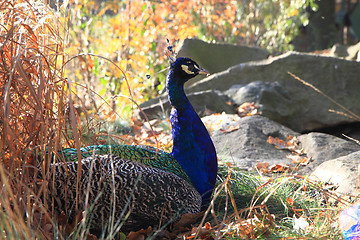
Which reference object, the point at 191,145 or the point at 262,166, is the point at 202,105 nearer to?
the point at 262,166

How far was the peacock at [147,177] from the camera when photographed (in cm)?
245

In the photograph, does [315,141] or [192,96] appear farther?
[192,96]

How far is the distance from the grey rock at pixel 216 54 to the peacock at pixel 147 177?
3989 mm

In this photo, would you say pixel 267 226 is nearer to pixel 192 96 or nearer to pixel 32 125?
pixel 32 125

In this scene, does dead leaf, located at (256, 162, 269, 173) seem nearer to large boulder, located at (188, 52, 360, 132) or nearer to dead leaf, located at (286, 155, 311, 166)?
dead leaf, located at (286, 155, 311, 166)

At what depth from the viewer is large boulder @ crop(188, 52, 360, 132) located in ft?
19.4

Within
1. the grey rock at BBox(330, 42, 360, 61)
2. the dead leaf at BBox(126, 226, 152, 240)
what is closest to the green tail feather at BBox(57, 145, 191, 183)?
the dead leaf at BBox(126, 226, 152, 240)

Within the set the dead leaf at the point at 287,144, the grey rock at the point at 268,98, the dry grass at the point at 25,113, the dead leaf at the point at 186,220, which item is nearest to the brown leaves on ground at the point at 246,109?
the grey rock at the point at 268,98

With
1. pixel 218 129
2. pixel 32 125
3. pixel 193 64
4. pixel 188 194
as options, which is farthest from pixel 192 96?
pixel 32 125

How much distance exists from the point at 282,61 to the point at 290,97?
587 mm

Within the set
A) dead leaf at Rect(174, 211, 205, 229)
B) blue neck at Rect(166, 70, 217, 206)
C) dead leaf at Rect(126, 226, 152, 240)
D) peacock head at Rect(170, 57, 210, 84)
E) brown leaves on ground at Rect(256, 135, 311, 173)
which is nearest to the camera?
dead leaf at Rect(126, 226, 152, 240)

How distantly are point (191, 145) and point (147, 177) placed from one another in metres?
0.49

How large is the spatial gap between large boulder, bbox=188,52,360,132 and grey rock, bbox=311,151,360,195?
2254 mm

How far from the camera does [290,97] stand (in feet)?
19.8
